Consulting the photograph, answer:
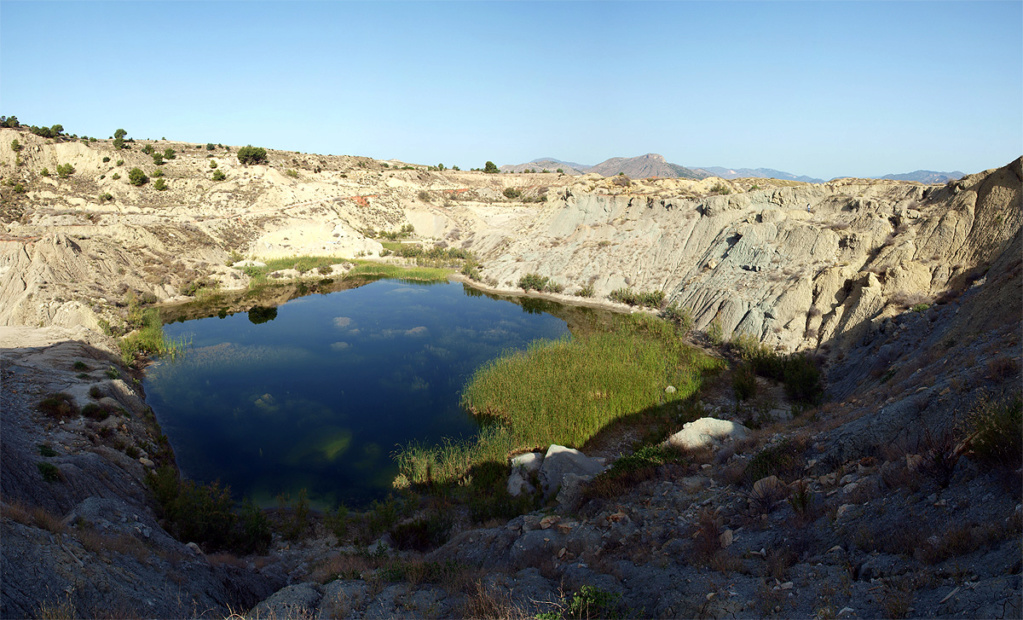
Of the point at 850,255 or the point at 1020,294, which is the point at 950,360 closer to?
the point at 1020,294

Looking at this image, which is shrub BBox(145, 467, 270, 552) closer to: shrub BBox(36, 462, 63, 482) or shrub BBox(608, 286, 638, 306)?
shrub BBox(36, 462, 63, 482)

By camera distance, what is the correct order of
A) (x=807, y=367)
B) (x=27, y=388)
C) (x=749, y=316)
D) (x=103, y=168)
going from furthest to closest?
1. (x=103, y=168)
2. (x=749, y=316)
3. (x=807, y=367)
4. (x=27, y=388)

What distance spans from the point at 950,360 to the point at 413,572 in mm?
13162

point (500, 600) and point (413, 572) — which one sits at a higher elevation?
point (500, 600)

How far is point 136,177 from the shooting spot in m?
57.7

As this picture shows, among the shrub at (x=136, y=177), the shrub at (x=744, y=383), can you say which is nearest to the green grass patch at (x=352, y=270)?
the shrub at (x=136, y=177)

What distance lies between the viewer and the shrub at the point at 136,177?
5766 centimetres

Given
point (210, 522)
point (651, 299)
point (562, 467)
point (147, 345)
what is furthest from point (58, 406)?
point (651, 299)

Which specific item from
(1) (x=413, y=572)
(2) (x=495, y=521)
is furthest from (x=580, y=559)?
(2) (x=495, y=521)

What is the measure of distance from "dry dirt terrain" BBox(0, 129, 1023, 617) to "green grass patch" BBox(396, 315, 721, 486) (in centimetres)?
262

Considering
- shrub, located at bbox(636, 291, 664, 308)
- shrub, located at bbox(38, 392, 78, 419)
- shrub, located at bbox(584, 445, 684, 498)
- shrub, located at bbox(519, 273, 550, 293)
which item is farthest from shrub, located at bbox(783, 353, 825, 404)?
shrub, located at bbox(38, 392, 78, 419)

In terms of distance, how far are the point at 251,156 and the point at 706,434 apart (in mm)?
78006

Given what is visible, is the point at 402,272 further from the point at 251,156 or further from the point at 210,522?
the point at 251,156

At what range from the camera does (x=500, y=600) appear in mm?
6371
